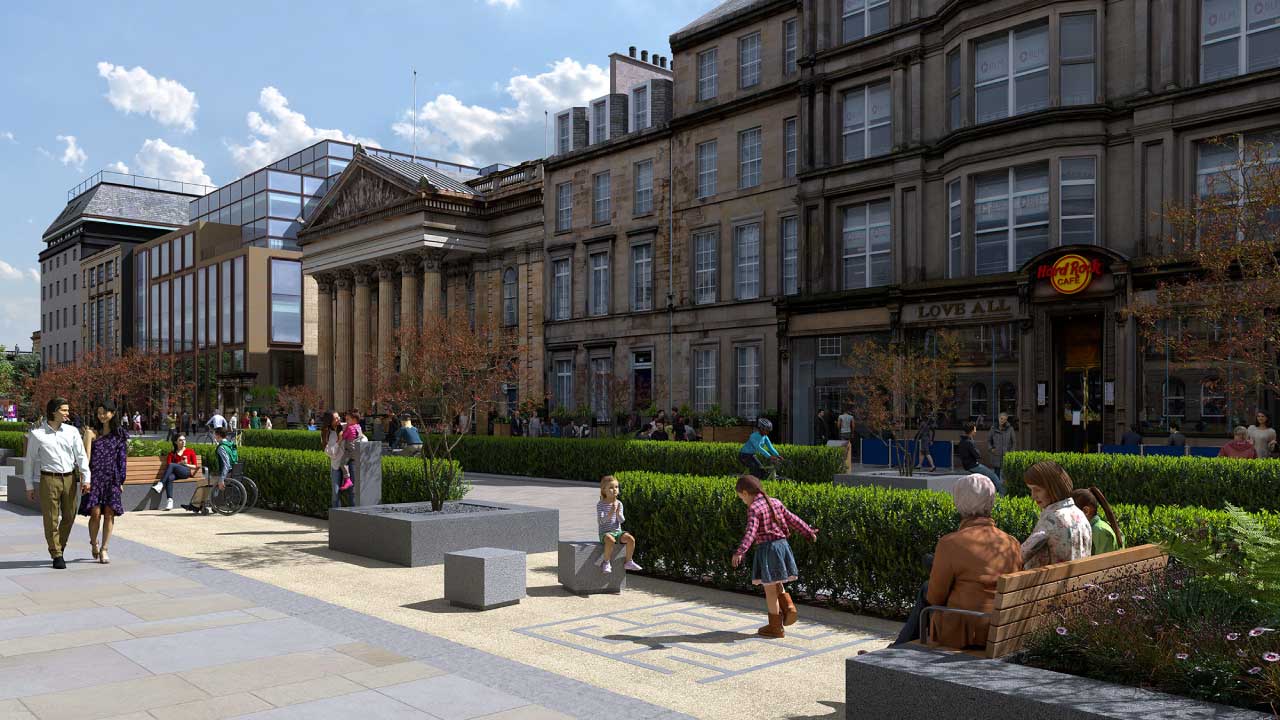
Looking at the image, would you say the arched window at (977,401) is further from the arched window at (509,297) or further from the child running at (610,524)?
the arched window at (509,297)

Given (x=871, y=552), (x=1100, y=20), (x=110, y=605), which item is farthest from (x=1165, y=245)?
(x=110, y=605)

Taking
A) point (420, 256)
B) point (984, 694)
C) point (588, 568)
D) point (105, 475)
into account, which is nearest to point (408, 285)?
point (420, 256)

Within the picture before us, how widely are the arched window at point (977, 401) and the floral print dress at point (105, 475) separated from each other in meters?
23.3

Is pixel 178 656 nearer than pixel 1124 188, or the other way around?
pixel 178 656

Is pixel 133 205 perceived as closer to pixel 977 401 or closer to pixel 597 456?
pixel 597 456

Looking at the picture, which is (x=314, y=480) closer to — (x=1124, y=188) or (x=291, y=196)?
(x=1124, y=188)

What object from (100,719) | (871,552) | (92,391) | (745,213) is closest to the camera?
(100,719)

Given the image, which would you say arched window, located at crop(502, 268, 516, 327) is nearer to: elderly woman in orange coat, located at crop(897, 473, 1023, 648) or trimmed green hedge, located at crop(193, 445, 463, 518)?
trimmed green hedge, located at crop(193, 445, 463, 518)

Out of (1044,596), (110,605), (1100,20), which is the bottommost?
(110,605)

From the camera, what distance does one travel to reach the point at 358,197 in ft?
195

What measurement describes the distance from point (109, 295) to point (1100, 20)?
326ft

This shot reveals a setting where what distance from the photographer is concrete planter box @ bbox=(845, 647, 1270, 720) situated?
4.95m

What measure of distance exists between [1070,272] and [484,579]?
2147 centimetres

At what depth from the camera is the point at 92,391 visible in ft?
216
